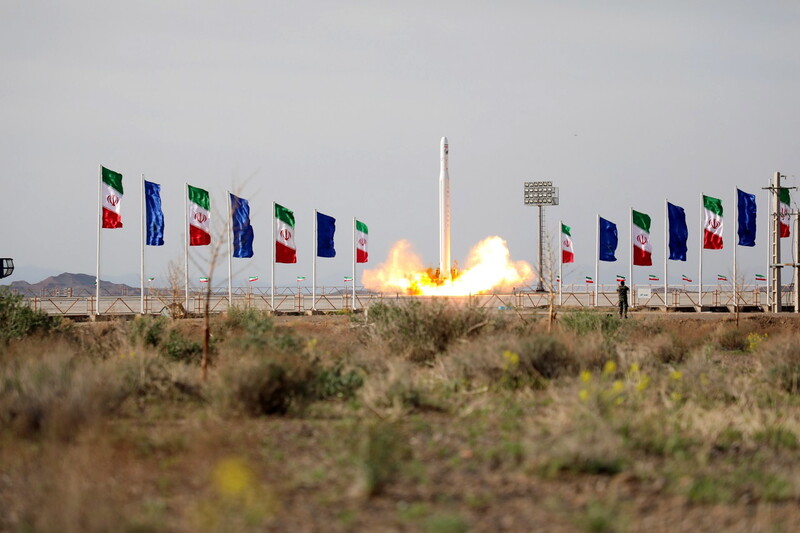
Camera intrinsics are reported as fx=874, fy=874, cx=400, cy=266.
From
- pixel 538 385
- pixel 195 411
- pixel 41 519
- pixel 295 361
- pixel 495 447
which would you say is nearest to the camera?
pixel 41 519

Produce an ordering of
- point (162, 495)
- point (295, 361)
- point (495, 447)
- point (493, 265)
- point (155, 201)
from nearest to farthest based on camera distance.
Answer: point (162, 495) < point (495, 447) < point (295, 361) < point (155, 201) < point (493, 265)

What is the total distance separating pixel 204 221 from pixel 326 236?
7824mm

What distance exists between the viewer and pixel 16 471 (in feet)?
27.9

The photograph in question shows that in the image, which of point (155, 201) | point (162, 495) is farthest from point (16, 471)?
point (155, 201)

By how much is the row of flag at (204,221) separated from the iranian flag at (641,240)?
1596cm

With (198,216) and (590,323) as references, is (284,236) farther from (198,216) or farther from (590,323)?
(590,323)

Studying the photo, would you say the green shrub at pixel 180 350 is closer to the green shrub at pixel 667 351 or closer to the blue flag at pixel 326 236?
the green shrub at pixel 667 351

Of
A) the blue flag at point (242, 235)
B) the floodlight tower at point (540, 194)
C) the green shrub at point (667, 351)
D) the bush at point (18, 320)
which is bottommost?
the green shrub at point (667, 351)

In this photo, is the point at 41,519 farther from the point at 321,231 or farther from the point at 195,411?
the point at 321,231

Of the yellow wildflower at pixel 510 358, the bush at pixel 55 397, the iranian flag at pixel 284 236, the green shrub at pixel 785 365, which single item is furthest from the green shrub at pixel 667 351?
the iranian flag at pixel 284 236

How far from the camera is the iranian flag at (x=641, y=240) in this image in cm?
4638

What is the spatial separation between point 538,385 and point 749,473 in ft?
17.7

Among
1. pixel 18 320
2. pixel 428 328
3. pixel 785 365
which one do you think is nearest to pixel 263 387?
pixel 428 328

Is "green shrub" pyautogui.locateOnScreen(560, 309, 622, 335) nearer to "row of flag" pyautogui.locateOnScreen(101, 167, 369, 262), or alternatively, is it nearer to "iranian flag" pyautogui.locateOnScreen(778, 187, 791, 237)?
"row of flag" pyautogui.locateOnScreen(101, 167, 369, 262)
